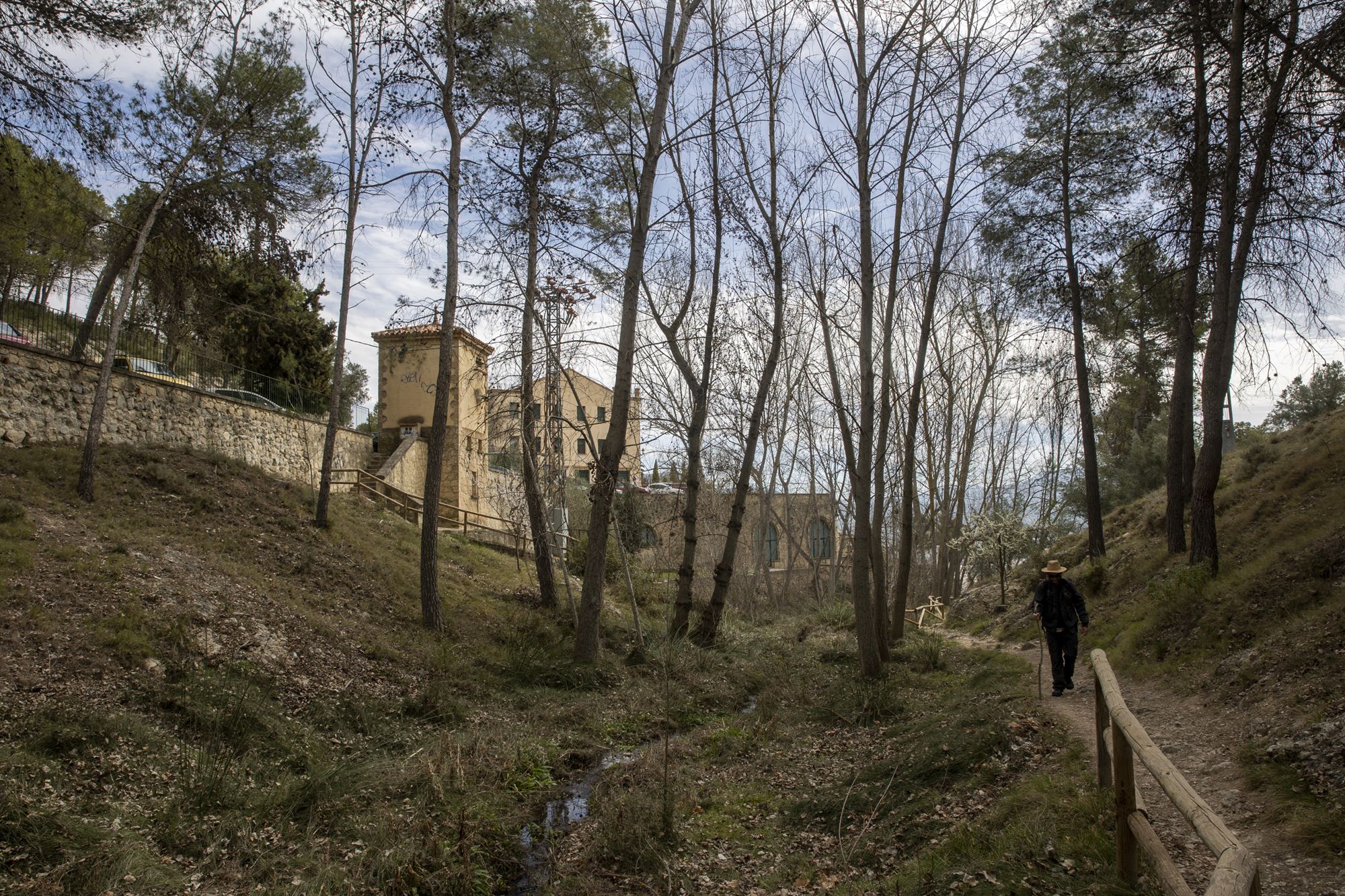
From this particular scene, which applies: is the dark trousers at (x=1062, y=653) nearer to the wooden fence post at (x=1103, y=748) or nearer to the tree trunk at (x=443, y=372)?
the wooden fence post at (x=1103, y=748)

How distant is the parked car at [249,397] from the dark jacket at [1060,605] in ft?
58.0

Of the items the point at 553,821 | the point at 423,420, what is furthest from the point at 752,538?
the point at 553,821

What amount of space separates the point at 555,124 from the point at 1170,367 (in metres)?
17.6

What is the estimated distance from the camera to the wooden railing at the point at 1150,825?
225 centimetres

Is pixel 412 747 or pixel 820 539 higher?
pixel 820 539

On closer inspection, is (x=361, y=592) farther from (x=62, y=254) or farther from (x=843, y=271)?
(x=62, y=254)

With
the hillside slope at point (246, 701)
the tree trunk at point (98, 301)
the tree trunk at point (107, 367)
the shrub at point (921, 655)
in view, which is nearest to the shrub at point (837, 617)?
the shrub at point (921, 655)

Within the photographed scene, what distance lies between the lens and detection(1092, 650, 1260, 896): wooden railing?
2.25 m

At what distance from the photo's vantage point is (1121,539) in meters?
16.3

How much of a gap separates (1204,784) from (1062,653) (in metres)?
3.87

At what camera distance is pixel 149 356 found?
706 inches

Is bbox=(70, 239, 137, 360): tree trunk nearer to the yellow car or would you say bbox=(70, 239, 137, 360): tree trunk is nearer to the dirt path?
the yellow car

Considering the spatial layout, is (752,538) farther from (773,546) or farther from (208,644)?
(208,644)

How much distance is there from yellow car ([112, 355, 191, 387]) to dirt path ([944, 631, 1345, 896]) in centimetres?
1739
